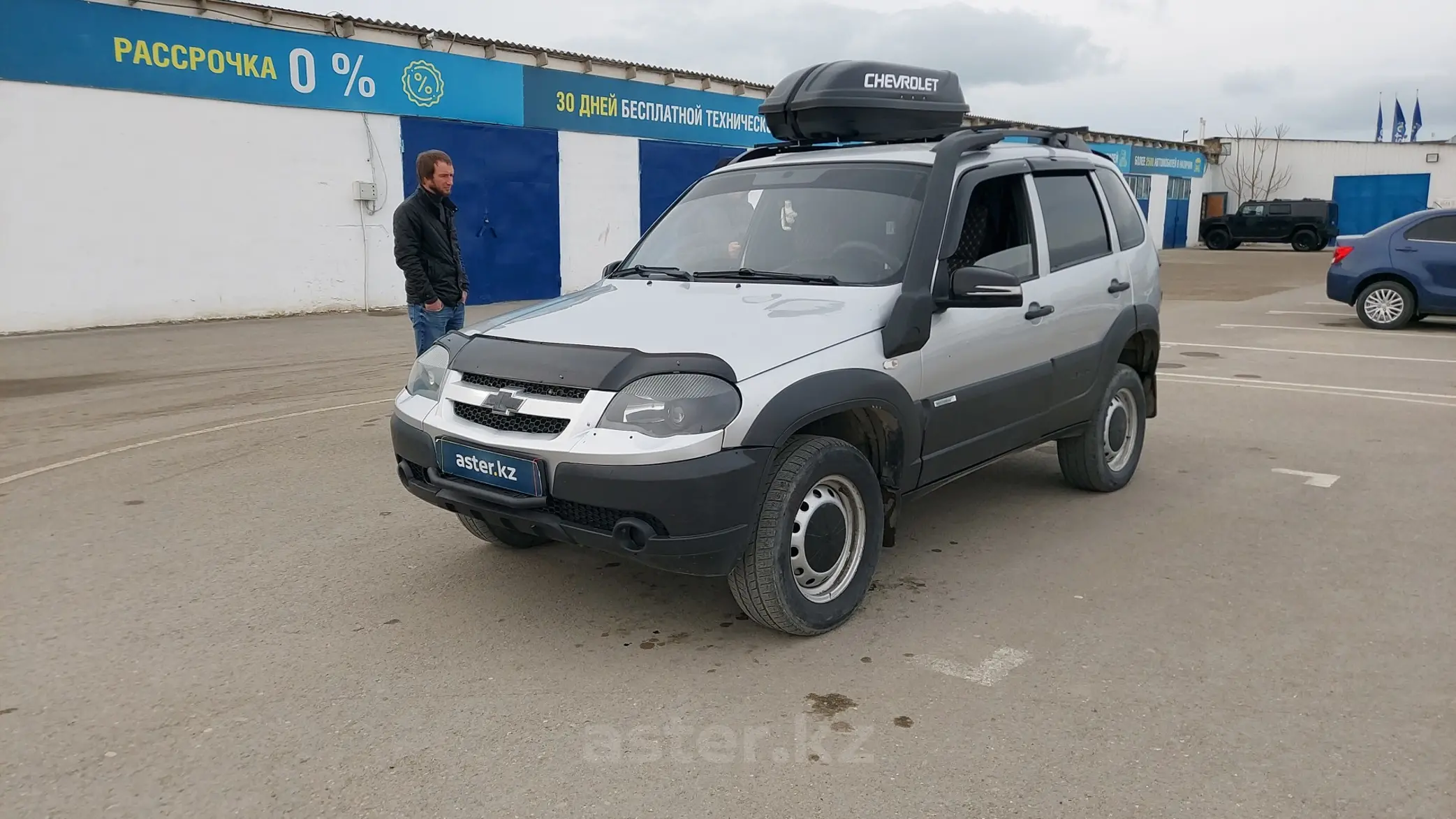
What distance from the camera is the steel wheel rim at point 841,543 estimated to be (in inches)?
148

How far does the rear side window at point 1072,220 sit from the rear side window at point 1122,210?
16cm

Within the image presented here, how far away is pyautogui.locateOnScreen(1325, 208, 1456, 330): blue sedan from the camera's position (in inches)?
510

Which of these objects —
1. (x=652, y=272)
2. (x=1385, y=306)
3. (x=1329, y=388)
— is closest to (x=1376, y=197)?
(x=1385, y=306)

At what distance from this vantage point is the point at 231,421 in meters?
7.85

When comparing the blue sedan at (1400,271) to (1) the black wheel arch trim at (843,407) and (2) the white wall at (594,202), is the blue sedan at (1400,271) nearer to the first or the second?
(2) the white wall at (594,202)

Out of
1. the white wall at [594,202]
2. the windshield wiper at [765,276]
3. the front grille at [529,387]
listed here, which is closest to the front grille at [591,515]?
the front grille at [529,387]

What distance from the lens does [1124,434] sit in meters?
5.91

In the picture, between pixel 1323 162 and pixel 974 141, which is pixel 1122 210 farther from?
pixel 1323 162

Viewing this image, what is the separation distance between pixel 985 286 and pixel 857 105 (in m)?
1.67

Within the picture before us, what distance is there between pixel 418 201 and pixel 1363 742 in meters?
5.96

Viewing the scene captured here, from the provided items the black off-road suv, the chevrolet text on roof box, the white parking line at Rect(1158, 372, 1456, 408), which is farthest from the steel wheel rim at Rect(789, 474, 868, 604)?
the black off-road suv

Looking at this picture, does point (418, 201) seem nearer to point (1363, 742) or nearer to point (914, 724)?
point (914, 724)

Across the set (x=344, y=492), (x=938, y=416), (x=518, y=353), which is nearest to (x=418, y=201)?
(x=344, y=492)

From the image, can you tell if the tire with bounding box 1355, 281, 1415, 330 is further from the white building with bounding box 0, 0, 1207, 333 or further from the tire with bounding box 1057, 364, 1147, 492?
the white building with bounding box 0, 0, 1207, 333
